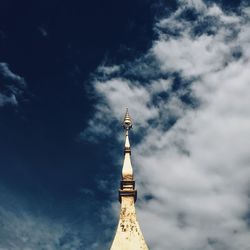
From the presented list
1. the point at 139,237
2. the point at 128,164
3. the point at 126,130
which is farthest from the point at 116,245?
the point at 126,130

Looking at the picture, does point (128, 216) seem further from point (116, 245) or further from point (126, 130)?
point (126, 130)

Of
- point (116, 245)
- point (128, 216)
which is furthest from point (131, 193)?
point (116, 245)

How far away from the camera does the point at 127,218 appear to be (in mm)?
59375

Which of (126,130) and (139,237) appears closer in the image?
(139,237)

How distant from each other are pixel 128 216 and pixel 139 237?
279 centimetres

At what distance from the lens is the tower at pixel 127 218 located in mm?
57062

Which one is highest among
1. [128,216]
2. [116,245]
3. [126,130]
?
[126,130]

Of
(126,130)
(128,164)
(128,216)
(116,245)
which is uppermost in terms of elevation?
(126,130)

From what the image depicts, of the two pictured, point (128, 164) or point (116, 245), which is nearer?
point (116, 245)

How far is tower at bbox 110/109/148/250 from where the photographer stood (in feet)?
187

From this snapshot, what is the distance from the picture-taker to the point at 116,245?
187ft

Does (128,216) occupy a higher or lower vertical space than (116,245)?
higher

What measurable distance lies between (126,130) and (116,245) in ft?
45.2

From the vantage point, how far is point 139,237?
5788 centimetres
